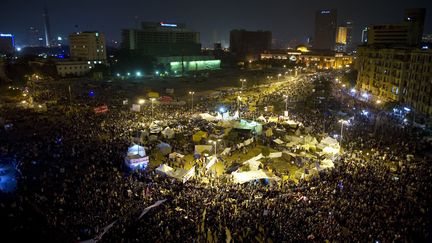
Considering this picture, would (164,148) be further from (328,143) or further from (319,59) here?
(319,59)

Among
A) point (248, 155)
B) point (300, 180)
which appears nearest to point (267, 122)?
point (248, 155)

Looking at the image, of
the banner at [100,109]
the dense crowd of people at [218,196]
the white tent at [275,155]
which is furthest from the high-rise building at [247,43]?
the dense crowd of people at [218,196]

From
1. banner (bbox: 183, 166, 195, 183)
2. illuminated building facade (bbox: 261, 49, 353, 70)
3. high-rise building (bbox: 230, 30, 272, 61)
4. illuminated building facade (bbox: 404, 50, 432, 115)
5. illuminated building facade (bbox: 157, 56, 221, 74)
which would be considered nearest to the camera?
banner (bbox: 183, 166, 195, 183)

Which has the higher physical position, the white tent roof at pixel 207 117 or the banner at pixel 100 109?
the banner at pixel 100 109

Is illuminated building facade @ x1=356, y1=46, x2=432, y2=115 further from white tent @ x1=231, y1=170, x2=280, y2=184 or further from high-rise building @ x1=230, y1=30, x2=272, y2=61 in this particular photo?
high-rise building @ x1=230, y1=30, x2=272, y2=61

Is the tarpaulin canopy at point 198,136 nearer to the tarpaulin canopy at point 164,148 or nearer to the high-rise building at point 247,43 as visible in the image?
the tarpaulin canopy at point 164,148

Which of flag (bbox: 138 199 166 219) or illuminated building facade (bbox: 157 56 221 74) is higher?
illuminated building facade (bbox: 157 56 221 74)

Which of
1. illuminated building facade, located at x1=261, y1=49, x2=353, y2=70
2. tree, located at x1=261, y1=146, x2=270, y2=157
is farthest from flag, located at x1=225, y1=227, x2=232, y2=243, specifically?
illuminated building facade, located at x1=261, y1=49, x2=353, y2=70

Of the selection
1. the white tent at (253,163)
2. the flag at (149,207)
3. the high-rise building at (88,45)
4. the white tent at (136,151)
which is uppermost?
the high-rise building at (88,45)
